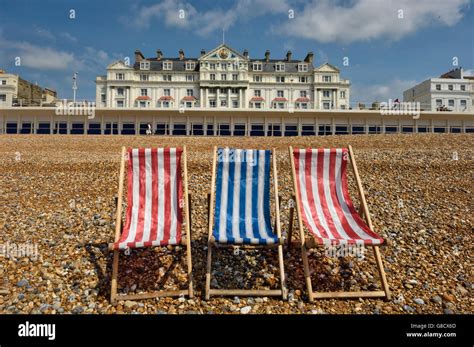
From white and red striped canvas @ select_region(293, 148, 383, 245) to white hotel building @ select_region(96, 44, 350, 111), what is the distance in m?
48.6

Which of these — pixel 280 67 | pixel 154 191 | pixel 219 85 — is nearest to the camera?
pixel 154 191

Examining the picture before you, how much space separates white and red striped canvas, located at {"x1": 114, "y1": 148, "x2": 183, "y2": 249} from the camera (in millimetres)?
3727

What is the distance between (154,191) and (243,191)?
1.15 m

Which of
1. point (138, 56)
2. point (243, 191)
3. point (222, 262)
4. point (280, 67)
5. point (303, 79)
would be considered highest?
point (138, 56)

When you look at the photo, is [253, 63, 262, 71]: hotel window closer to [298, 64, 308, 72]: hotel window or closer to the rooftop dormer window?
[298, 64, 308, 72]: hotel window

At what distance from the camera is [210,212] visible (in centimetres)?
370

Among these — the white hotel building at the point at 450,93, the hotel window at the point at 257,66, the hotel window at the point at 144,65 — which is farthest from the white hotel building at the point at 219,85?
the white hotel building at the point at 450,93

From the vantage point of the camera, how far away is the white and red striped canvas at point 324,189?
3.84 meters

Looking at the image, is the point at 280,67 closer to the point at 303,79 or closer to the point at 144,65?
the point at 303,79

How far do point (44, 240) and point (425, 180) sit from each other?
25.8ft

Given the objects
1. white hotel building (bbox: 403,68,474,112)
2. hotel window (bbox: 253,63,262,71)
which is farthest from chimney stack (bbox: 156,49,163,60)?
white hotel building (bbox: 403,68,474,112)

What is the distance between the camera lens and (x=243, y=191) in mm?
4090

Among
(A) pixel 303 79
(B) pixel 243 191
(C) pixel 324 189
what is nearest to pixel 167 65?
(A) pixel 303 79
